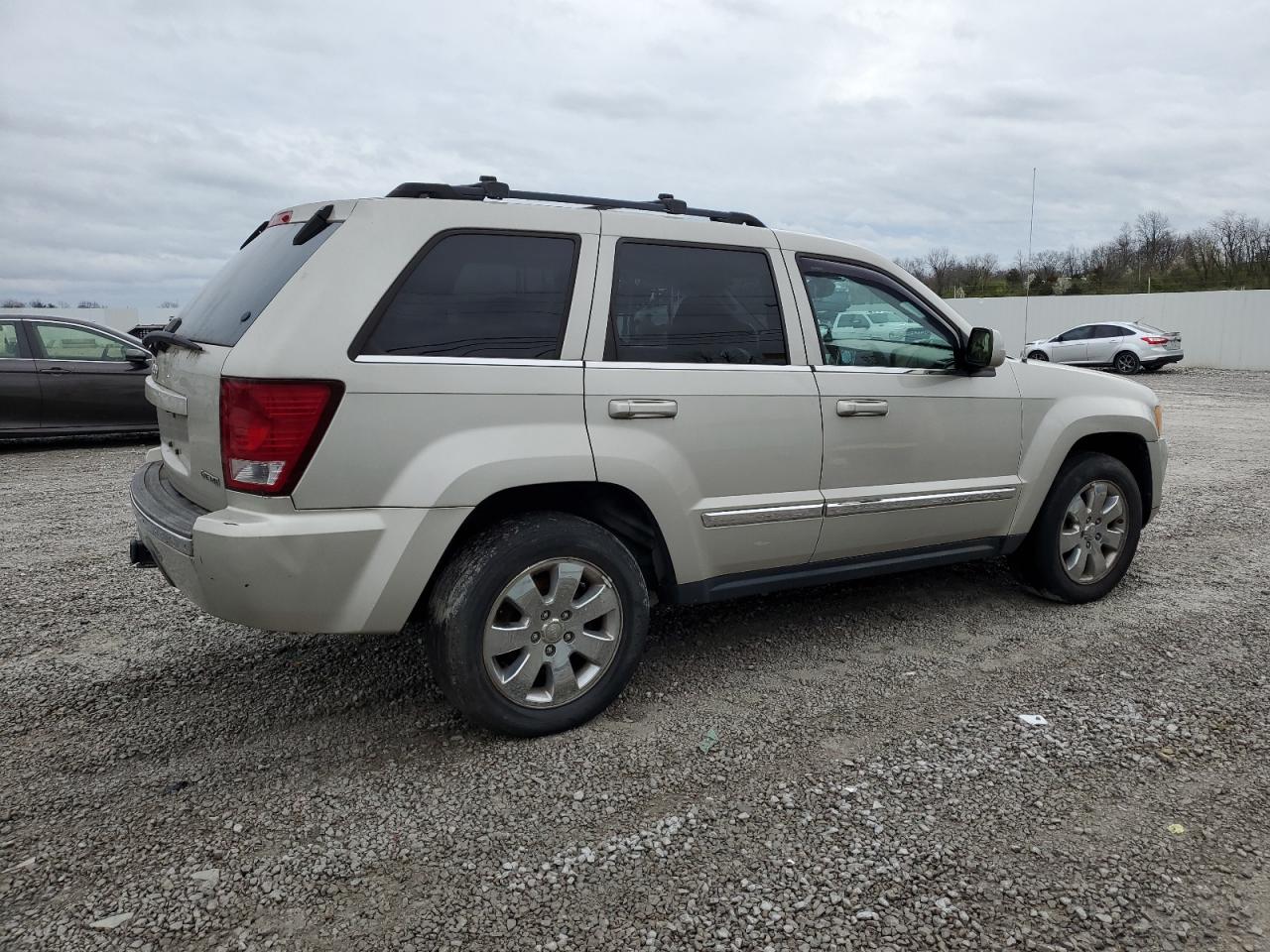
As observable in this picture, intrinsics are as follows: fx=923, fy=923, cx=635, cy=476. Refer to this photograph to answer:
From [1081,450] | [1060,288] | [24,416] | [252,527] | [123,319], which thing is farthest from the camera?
[1060,288]

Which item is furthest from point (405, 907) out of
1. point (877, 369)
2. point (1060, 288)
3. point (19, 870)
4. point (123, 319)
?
point (1060, 288)

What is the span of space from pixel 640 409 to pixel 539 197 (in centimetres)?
90

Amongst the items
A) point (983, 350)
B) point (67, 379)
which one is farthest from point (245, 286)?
point (67, 379)

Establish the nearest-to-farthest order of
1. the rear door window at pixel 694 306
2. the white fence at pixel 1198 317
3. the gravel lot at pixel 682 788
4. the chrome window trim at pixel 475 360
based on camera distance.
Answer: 1. the gravel lot at pixel 682 788
2. the chrome window trim at pixel 475 360
3. the rear door window at pixel 694 306
4. the white fence at pixel 1198 317

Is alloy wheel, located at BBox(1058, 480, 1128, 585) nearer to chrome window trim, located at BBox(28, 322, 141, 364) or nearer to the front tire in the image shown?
the front tire

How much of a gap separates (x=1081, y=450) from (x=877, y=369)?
4.93ft

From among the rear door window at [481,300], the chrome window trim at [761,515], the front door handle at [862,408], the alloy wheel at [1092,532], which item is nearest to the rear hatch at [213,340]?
the rear door window at [481,300]

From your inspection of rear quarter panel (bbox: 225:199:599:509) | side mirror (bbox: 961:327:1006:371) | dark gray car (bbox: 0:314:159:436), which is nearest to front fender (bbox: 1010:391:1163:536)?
side mirror (bbox: 961:327:1006:371)

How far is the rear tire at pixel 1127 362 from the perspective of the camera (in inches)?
1001

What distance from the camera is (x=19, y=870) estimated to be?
2510mm

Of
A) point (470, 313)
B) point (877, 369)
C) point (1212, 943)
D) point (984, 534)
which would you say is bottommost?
point (1212, 943)

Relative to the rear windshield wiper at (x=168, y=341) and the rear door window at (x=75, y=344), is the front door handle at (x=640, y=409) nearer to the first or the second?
the rear windshield wiper at (x=168, y=341)

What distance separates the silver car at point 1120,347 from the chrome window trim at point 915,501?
23.4m

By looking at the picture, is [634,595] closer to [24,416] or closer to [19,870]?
[19,870]
